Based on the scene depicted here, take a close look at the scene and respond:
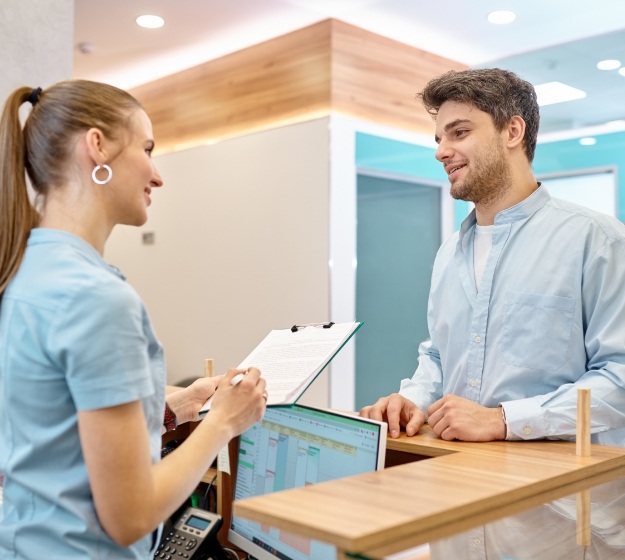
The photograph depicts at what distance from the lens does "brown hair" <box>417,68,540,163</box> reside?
204 cm

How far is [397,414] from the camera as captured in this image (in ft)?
5.52

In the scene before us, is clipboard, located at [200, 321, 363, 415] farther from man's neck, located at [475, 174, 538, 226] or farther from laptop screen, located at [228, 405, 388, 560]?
man's neck, located at [475, 174, 538, 226]

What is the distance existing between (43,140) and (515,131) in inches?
50.0

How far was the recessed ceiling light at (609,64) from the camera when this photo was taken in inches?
200

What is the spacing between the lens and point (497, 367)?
6.23ft

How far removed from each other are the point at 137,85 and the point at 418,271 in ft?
9.93

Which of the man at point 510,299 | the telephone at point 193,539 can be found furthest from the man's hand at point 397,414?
the telephone at point 193,539

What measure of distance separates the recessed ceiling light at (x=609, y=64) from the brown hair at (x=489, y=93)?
3362 mm

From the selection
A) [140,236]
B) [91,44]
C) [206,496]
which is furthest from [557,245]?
[140,236]

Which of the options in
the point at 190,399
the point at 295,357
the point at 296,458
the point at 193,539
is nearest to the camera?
the point at 295,357

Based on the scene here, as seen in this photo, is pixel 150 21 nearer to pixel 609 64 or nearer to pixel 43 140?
pixel 609 64

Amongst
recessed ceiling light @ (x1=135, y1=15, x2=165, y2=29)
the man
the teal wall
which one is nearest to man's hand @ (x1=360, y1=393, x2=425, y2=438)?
the man

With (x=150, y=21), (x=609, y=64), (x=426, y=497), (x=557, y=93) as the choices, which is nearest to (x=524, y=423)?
(x=426, y=497)

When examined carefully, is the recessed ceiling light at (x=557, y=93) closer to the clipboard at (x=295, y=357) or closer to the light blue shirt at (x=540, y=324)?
the light blue shirt at (x=540, y=324)
